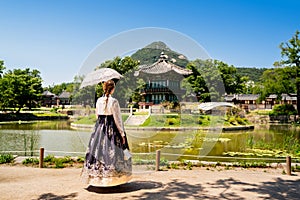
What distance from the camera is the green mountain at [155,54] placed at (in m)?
5.93

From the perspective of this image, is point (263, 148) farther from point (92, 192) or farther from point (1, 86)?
point (1, 86)

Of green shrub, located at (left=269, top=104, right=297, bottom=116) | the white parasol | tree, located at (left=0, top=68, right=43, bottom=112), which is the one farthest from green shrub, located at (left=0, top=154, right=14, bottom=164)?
green shrub, located at (left=269, top=104, right=297, bottom=116)

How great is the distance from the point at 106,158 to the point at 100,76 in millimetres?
1456

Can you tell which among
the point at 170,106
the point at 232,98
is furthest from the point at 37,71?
the point at 170,106

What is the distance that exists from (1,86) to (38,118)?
520cm

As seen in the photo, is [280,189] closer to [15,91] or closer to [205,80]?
[205,80]

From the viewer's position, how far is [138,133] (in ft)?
26.7

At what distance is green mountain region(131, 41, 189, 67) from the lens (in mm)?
5929

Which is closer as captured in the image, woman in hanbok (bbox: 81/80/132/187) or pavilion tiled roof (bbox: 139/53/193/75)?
woman in hanbok (bbox: 81/80/132/187)

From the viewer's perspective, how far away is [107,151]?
14.8 ft

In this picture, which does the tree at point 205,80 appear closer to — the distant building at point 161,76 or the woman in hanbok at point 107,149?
the distant building at point 161,76

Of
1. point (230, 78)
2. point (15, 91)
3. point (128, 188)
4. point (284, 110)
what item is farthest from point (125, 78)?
point (230, 78)

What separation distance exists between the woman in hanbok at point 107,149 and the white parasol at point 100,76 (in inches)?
6.7

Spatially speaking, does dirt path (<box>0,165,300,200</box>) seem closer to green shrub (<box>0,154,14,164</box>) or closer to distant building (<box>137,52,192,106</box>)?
green shrub (<box>0,154,14,164</box>)
